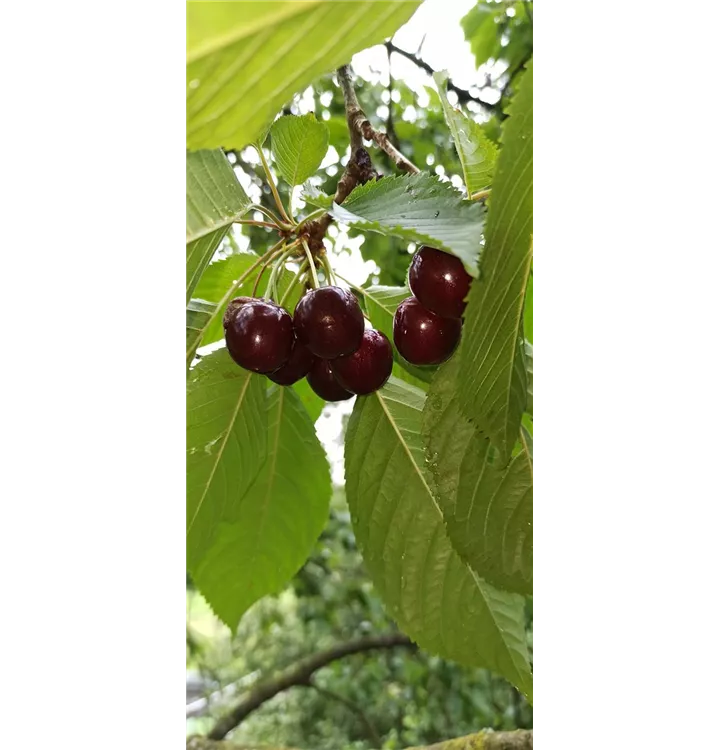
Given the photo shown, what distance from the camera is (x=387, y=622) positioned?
195 centimetres

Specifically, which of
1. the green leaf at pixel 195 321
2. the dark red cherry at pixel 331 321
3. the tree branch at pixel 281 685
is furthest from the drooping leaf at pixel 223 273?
the tree branch at pixel 281 685

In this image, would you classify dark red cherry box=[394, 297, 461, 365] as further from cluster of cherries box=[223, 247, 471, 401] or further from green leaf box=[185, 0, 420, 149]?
green leaf box=[185, 0, 420, 149]

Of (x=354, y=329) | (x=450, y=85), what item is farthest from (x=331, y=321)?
(x=450, y=85)

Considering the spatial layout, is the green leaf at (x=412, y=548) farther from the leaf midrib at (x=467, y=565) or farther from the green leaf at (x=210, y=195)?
the green leaf at (x=210, y=195)

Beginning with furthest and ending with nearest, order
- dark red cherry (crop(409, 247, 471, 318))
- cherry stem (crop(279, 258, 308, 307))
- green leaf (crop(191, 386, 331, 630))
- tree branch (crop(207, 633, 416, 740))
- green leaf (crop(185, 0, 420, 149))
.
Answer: tree branch (crop(207, 633, 416, 740)) → green leaf (crop(191, 386, 331, 630)) → cherry stem (crop(279, 258, 308, 307)) → dark red cherry (crop(409, 247, 471, 318)) → green leaf (crop(185, 0, 420, 149))

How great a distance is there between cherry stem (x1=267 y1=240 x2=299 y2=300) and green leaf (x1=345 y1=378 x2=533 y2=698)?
98 mm

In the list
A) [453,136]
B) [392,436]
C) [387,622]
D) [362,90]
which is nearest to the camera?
[453,136]

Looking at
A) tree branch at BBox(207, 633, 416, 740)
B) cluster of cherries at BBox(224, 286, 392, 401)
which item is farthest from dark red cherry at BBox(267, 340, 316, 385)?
tree branch at BBox(207, 633, 416, 740)

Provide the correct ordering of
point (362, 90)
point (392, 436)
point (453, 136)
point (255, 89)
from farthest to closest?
point (362, 90) < point (392, 436) < point (453, 136) < point (255, 89)

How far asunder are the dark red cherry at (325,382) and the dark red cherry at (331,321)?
61mm

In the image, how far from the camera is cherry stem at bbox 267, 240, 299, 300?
0.44 m
